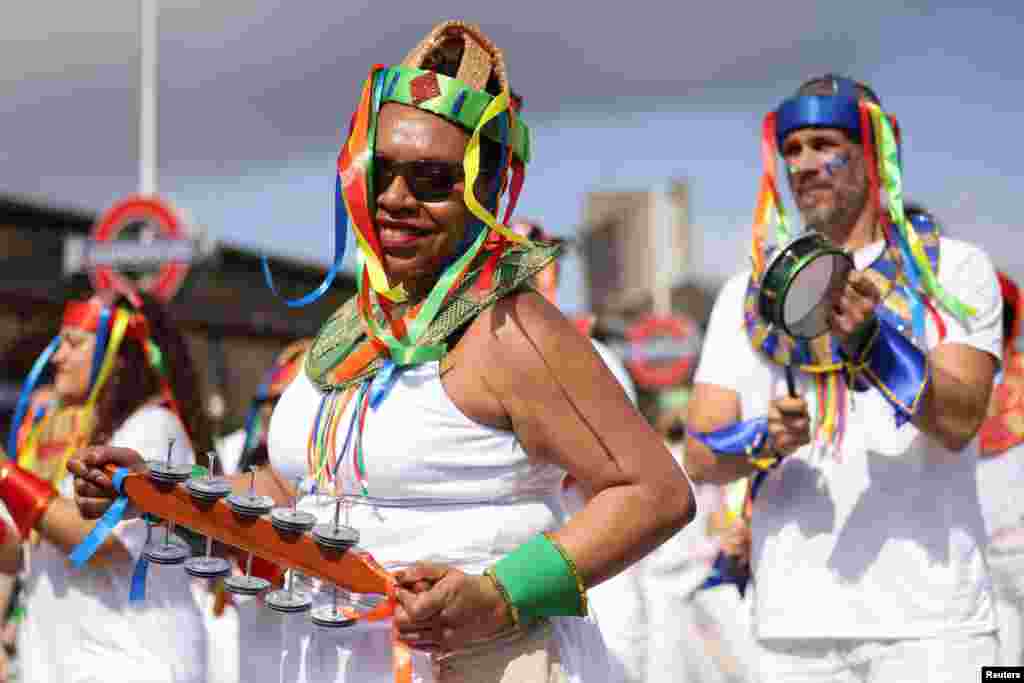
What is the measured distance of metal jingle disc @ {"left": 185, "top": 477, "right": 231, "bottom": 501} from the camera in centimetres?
216

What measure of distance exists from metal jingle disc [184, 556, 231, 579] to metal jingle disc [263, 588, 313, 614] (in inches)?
3.3

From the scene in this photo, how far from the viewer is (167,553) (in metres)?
2.21

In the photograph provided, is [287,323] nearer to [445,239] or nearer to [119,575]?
[119,575]

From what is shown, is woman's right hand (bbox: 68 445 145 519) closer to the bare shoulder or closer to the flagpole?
the bare shoulder

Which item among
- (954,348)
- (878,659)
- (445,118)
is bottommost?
(878,659)

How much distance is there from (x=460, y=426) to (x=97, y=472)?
604 millimetres

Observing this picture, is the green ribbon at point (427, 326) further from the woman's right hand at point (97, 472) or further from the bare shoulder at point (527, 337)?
the woman's right hand at point (97, 472)

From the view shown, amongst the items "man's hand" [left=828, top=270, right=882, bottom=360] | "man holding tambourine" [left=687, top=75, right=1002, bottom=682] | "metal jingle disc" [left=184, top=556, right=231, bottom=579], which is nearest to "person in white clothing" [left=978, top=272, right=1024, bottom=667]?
"man holding tambourine" [left=687, top=75, right=1002, bottom=682]

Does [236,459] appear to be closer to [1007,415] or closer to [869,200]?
[1007,415]

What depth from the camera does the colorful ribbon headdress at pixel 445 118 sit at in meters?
2.38

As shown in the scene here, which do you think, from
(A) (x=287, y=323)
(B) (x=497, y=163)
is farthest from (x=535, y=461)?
(A) (x=287, y=323)

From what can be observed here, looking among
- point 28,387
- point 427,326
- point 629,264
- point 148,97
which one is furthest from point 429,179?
point 629,264

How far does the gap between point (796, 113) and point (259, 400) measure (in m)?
3.34

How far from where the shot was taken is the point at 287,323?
17.2 meters
